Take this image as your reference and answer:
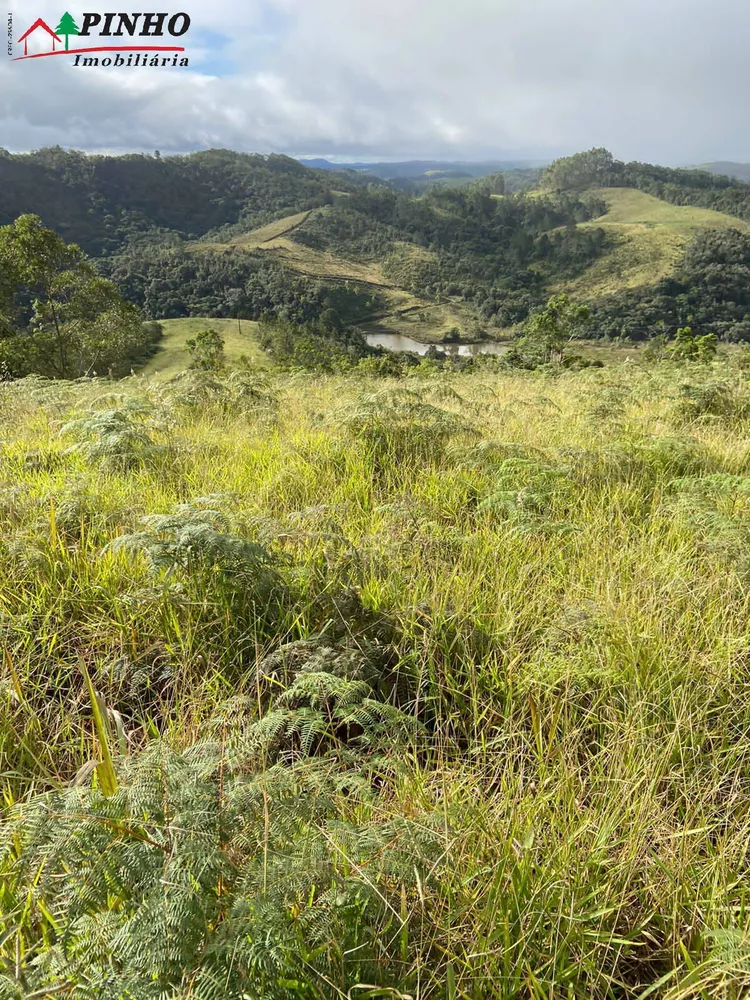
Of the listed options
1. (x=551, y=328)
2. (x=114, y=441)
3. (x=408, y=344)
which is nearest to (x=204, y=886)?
(x=114, y=441)

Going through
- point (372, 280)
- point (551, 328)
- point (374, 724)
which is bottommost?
point (374, 724)

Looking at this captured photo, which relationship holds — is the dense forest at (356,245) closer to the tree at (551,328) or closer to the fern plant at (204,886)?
the tree at (551,328)

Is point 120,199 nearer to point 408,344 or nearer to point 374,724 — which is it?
point 408,344

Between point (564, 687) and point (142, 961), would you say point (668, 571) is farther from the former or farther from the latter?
point (142, 961)

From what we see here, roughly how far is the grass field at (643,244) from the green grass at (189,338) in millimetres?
77401

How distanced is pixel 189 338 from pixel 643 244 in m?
112

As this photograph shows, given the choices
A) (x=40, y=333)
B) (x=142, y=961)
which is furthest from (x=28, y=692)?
(x=40, y=333)

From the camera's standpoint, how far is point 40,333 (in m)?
25.9

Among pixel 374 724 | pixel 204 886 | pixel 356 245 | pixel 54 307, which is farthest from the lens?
pixel 356 245

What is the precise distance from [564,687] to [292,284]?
11864cm

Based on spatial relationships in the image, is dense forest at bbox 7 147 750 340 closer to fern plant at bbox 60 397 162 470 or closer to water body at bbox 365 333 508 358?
water body at bbox 365 333 508 358

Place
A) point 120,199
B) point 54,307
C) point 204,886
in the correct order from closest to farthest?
point 204,886 → point 54,307 → point 120,199

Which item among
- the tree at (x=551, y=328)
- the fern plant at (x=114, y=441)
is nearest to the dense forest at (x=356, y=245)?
the tree at (x=551, y=328)

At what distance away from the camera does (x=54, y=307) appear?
2697 centimetres
